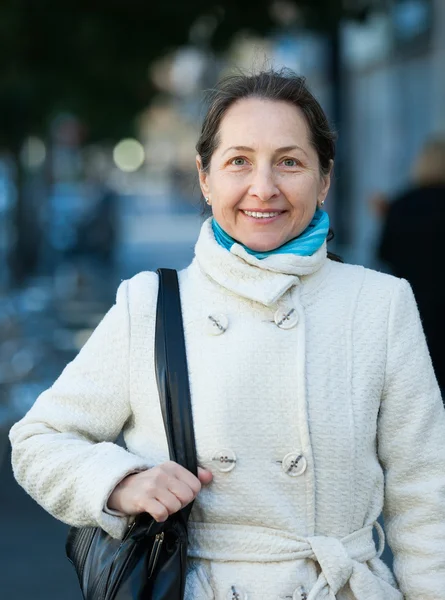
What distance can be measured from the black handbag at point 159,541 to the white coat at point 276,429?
0.08 ft

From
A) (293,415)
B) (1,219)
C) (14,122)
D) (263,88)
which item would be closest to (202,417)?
(293,415)

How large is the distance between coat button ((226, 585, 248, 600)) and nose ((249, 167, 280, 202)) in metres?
0.74

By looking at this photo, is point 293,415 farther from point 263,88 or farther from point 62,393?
point 263,88

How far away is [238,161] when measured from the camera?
8.39 feet

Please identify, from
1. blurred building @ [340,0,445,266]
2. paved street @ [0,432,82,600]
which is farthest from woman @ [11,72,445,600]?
blurred building @ [340,0,445,266]

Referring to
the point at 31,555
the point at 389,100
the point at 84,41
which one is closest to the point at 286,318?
the point at 31,555

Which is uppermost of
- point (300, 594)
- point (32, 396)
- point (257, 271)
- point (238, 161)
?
point (238, 161)

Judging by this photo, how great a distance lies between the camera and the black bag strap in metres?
2.42

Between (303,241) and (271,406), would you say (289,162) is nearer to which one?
(303,241)

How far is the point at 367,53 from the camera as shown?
70.6 feet

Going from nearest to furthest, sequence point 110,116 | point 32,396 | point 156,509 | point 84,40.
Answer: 1. point 156,509
2. point 32,396
3. point 84,40
4. point 110,116

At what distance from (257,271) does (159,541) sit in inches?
21.8

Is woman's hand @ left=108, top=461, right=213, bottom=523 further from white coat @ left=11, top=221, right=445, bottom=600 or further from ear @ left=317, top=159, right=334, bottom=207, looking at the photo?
ear @ left=317, top=159, right=334, bottom=207

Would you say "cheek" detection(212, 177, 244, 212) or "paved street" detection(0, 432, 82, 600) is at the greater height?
"cheek" detection(212, 177, 244, 212)
